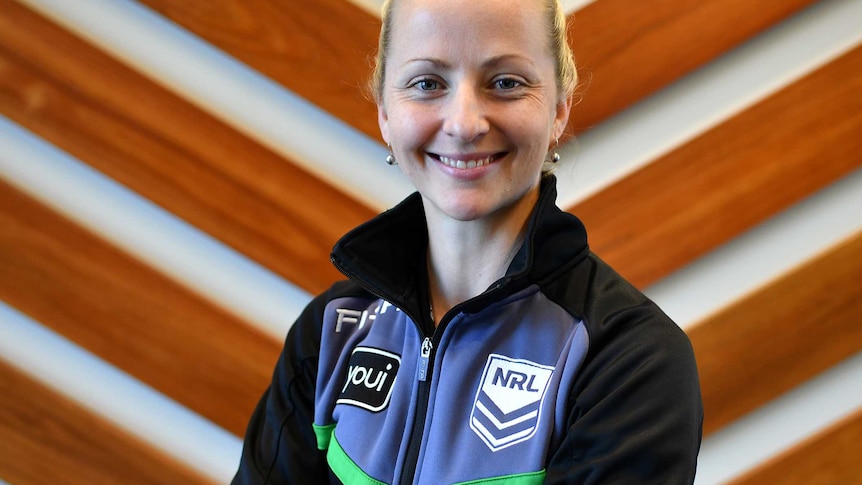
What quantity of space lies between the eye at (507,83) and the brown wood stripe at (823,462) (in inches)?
33.2

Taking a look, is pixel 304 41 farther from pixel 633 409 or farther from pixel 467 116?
pixel 633 409

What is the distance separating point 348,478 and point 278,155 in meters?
0.64

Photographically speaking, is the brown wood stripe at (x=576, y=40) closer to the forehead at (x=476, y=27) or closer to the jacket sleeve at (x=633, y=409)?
the forehead at (x=476, y=27)

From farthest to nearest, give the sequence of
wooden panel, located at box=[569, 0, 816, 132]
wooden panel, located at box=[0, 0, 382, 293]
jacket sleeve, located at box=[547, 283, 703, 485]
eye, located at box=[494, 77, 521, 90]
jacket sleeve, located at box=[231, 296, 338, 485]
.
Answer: wooden panel, located at box=[0, 0, 382, 293], wooden panel, located at box=[569, 0, 816, 132], jacket sleeve, located at box=[231, 296, 338, 485], eye, located at box=[494, 77, 521, 90], jacket sleeve, located at box=[547, 283, 703, 485]

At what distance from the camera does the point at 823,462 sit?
4.49 feet

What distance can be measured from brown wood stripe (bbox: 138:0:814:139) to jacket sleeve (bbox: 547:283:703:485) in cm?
54

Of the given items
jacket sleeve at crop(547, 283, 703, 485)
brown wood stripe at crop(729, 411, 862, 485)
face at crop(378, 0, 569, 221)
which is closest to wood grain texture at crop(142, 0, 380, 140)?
face at crop(378, 0, 569, 221)

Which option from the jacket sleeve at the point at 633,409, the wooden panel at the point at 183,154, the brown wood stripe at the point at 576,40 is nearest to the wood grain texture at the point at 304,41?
the brown wood stripe at the point at 576,40

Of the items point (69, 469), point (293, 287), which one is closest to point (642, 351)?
point (293, 287)

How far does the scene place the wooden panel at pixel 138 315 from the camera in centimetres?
146

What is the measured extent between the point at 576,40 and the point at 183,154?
67cm

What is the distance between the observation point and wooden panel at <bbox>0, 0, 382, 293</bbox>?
1.42 metres

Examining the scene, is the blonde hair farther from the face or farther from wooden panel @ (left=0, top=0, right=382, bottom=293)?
wooden panel @ (left=0, top=0, right=382, bottom=293)

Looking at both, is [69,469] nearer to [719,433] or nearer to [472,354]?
[472,354]
